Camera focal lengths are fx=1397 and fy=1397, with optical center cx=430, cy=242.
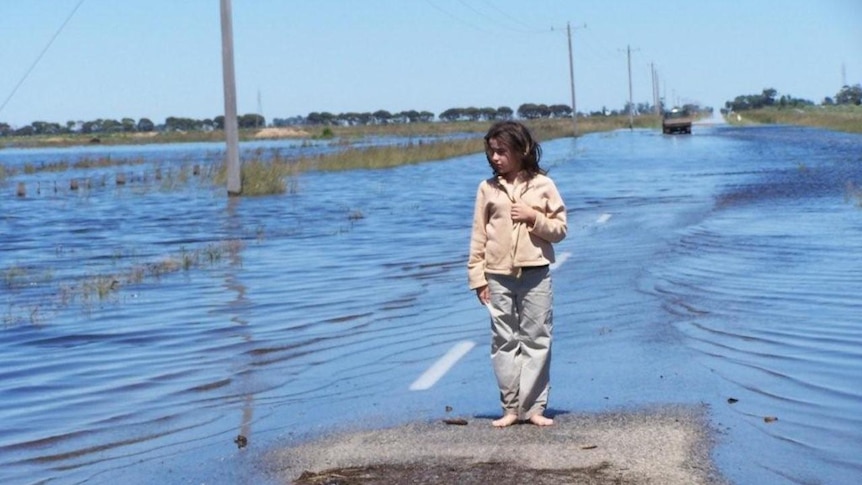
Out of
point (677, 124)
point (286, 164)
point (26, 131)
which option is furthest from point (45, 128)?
point (286, 164)

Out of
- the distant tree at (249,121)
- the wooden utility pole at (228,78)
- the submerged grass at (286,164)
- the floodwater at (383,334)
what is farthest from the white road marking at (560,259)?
the distant tree at (249,121)

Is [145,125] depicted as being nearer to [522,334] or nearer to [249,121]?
[249,121]

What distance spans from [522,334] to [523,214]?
672 mm

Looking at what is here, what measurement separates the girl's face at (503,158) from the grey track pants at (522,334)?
54 cm

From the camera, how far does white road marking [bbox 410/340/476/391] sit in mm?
8812

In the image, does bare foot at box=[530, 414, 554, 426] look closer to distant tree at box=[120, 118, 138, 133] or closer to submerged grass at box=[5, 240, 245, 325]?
submerged grass at box=[5, 240, 245, 325]

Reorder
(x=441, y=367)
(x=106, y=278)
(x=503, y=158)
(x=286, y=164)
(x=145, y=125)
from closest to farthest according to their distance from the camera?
(x=503, y=158) → (x=441, y=367) → (x=106, y=278) → (x=286, y=164) → (x=145, y=125)

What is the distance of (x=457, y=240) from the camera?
21250mm

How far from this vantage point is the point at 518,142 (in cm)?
718

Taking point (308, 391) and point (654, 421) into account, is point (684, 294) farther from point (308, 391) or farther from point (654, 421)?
point (654, 421)

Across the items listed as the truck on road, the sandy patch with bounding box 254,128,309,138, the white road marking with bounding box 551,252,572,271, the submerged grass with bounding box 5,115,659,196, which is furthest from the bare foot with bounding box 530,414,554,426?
the sandy patch with bounding box 254,128,309,138

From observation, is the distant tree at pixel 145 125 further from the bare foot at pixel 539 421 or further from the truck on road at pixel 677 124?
the bare foot at pixel 539 421

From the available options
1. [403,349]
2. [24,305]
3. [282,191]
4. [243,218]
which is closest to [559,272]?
[403,349]

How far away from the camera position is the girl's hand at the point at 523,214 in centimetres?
709
